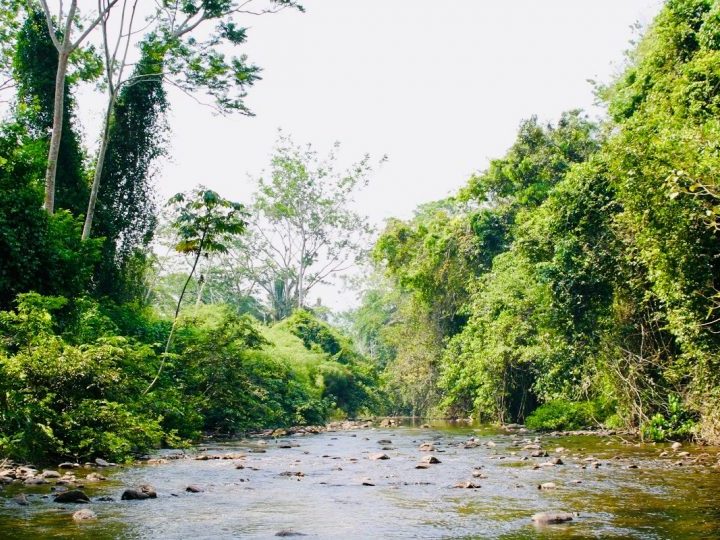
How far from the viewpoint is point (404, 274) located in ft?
99.8

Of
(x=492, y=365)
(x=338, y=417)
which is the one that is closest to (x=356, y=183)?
(x=338, y=417)

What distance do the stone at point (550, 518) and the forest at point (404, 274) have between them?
13.7 ft

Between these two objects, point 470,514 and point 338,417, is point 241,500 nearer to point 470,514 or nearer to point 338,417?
point 470,514

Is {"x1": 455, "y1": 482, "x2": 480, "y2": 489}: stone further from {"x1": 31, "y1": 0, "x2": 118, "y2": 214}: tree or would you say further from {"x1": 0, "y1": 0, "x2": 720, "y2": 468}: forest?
{"x1": 31, "y1": 0, "x2": 118, "y2": 214}: tree

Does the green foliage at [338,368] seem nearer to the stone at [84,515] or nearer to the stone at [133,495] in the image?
the stone at [133,495]

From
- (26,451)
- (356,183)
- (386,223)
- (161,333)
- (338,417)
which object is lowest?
(338,417)

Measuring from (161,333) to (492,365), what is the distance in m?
10.9

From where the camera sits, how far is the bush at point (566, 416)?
18781mm

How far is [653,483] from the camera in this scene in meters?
7.82

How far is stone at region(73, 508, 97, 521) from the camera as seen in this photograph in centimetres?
542

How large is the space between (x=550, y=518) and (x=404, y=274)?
25.0 metres

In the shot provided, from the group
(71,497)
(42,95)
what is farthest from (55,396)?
(42,95)

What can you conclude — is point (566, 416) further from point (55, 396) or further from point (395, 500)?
point (55, 396)

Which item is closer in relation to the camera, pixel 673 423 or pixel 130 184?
pixel 673 423
